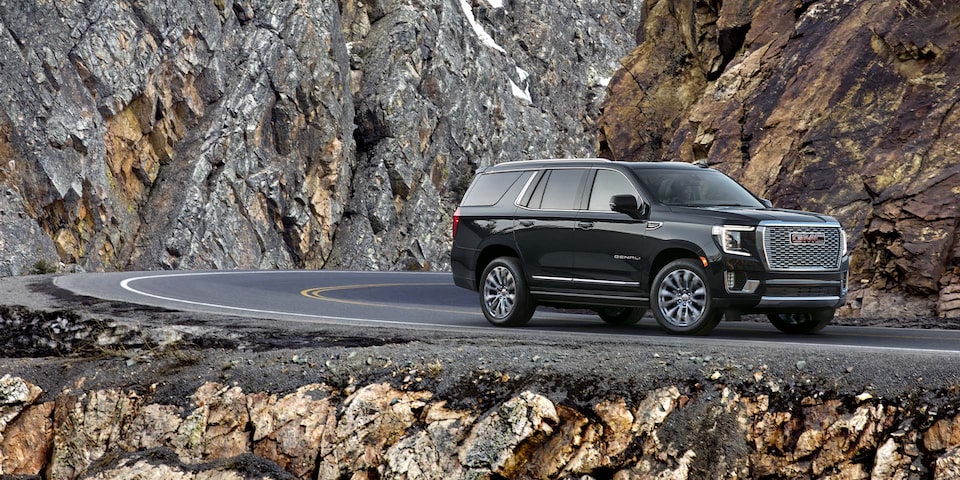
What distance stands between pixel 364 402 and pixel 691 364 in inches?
107

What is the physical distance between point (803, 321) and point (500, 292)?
12.1 feet

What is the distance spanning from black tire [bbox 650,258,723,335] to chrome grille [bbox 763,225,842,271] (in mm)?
744

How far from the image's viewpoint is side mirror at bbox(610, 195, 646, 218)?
11.0 metres

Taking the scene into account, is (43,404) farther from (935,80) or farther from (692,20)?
(692,20)

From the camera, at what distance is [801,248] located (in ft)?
34.7

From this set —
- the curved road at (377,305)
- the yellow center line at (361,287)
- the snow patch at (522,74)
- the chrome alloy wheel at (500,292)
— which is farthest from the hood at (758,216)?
the snow patch at (522,74)

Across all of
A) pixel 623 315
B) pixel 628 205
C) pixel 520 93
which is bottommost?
pixel 623 315

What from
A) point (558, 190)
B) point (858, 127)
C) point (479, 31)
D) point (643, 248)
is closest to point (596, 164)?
point (558, 190)

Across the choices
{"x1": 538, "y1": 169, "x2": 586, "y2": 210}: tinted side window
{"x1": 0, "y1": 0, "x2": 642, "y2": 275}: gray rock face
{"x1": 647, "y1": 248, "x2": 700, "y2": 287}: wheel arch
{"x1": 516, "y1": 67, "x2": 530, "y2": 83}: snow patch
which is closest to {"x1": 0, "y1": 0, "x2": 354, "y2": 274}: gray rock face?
{"x1": 0, "y1": 0, "x2": 642, "y2": 275}: gray rock face

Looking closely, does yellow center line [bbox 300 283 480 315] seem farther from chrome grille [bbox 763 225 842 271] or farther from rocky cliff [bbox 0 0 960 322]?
rocky cliff [bbox 0 0 960 322]

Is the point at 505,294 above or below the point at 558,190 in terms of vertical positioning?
below

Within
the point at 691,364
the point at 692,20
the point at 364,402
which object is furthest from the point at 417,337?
the point at 692,20

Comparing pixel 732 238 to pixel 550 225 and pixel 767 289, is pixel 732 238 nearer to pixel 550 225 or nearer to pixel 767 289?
pixel 767 289

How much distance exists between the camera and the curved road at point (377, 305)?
36.2 ft
